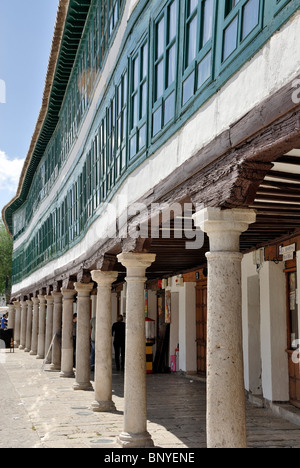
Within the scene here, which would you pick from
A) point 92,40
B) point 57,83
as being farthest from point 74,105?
point 92,40

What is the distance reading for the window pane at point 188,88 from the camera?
20.9ft

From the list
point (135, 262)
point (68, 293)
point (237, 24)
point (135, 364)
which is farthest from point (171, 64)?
point (68, 293)

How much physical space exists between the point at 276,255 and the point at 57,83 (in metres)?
11.3

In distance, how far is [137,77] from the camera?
29.8 feet

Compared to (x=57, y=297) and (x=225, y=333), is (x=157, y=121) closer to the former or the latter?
(x=225, y=333)

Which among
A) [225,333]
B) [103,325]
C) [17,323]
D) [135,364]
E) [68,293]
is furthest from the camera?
[17,323]

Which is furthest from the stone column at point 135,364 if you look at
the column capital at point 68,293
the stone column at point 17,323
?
the stone column at point 17,323

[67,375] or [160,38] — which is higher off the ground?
[160,38]

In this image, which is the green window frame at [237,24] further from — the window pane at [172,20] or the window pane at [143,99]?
the window pane at [143,99]

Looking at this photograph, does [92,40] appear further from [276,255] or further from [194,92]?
[194,92]

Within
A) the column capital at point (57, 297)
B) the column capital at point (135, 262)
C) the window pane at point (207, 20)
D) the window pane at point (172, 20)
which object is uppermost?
the window pane at point (172, 20)

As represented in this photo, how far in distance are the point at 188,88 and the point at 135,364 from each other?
398cm

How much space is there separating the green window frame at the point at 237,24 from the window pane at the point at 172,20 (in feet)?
5.41
